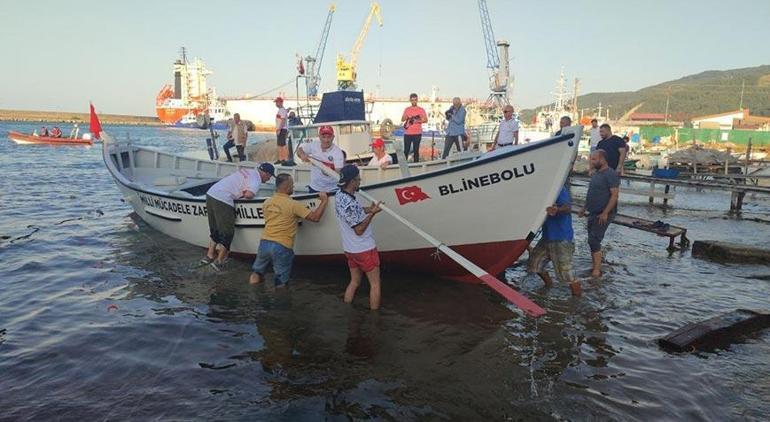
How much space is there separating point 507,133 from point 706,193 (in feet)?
60.8

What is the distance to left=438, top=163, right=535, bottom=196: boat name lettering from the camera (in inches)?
290

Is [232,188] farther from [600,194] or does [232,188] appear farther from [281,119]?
[600,194]

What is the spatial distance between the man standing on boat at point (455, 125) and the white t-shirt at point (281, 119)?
4.53 meters

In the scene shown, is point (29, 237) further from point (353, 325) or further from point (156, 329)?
point (353, 325)

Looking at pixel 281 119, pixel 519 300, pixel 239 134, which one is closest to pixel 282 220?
pixel 519 300

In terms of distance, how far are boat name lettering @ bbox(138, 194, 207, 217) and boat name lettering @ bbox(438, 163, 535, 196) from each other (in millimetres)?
4960

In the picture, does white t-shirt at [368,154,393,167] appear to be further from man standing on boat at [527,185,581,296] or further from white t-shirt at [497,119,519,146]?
man standing on boat at [527,185,581,296]

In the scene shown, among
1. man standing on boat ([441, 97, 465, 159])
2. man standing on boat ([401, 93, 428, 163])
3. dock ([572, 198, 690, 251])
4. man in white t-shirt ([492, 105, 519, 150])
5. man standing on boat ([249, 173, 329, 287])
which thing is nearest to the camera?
man standing on boat ([249, 173, 329, 287])

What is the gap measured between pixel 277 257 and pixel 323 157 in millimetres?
2025

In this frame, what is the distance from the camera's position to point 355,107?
1327 centimetres

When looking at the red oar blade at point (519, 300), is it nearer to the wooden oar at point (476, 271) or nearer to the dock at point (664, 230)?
the wooden oar at point (476, 271)

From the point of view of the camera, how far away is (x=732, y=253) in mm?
10547

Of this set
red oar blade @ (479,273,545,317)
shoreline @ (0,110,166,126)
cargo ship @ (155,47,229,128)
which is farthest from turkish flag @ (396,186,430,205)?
shoreline @ (0,110,166,126)

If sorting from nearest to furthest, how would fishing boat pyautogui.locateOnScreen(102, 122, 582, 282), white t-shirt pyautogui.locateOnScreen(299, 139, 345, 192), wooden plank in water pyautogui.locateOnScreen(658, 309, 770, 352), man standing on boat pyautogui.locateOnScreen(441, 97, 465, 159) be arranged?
wooden plank in water pyautogui.locateOnScreen(658, 309, 770, 352) < fishing boat pyautogui.locateOnScreen(102, 122, 582, 282) < white t-shirt pyautogui.locateOnScreen(299, 139, 345, 192) < man standing on boat pyautogui.locateOnScreen(441, 97, 465, 159)
